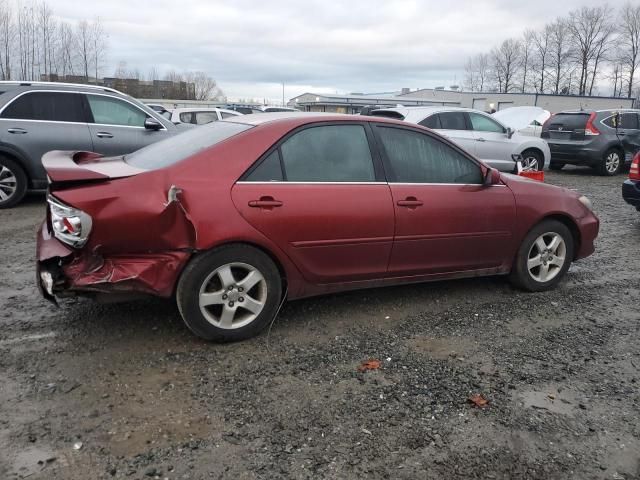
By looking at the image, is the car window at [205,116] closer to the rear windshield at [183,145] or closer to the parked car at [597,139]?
the parked car at [597,139]

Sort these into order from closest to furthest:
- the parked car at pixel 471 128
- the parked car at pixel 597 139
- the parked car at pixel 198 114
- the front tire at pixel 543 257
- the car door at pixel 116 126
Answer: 1. the front tire at pixel 543 257
2. the car door at pixel 116 126
3. the parked car at pixel 471 128
4. the parked car at pixel 597 139
5. the parked car at pixel 198 114

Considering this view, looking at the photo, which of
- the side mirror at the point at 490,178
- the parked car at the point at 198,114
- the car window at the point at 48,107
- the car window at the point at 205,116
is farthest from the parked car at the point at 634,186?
the car window at the point at 205,116

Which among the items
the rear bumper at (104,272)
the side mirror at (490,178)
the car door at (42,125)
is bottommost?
the rear bumper at (104,272)

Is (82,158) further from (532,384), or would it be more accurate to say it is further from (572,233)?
(572,233)

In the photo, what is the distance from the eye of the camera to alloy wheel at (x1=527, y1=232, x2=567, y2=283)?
491 cm

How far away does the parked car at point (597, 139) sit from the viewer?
13.4 metres

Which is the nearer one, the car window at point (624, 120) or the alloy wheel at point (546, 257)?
the alloy wheel at point (546, 257)

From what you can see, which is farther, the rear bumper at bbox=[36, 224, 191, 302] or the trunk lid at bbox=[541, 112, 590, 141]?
the trunk lid at bbox=[541, 112, 590, 141]

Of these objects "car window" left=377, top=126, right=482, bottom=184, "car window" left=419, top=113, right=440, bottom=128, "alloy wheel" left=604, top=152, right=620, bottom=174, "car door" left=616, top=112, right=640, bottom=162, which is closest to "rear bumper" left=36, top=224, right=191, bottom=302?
"car window" left=377, top=126, right=482, bottom=184

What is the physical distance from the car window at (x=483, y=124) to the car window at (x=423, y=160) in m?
6.98

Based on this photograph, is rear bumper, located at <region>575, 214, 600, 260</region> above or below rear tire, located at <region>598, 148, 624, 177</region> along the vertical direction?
below

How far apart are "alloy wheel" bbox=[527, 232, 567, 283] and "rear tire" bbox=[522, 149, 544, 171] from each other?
796 centimetres

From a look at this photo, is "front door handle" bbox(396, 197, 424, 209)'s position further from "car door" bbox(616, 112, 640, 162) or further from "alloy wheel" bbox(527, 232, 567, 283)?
"car door" bbox(616, 112, 640, 162)

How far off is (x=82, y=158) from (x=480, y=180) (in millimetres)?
3259
